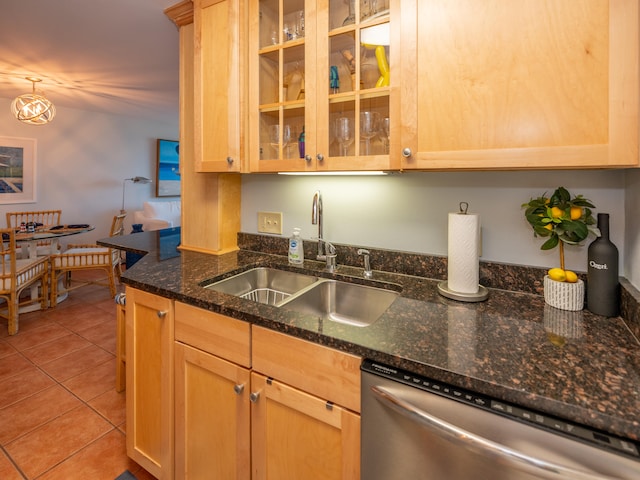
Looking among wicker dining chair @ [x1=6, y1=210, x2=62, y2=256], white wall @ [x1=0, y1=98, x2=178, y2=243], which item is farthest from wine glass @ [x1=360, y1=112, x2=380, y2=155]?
white wall @ [x1=0, y1=98, x2=178, y2=243]

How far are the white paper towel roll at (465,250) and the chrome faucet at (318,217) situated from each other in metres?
0.57

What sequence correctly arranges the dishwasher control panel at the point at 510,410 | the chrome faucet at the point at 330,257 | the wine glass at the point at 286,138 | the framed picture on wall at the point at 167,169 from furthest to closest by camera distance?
the framed picture on wall at the point at 167,169 → the chrome faucet at the point at 330,257 → the wine glass at the point at 286,138 → the dishwasher control panel at the point at 510,410

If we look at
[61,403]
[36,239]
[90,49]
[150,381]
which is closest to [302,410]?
[150,381]

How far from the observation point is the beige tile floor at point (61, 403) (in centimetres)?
157

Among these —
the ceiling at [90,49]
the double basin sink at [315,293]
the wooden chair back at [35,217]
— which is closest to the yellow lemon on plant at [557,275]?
the double basin sink at [315,293]

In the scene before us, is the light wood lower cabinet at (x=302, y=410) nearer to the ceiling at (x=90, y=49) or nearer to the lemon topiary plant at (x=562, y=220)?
the lemon topiary plant at (x=562, y=220)

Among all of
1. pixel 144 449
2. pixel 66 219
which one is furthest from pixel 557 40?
pixel 66 219

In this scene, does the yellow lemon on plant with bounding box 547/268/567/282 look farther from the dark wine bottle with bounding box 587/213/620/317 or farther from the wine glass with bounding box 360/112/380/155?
the wine glass with bounding box 360/112/380/155

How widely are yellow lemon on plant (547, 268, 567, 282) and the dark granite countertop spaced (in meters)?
0.09

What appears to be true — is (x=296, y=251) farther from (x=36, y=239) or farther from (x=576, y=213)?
(x=36, y=239)

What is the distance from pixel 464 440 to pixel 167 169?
634 centimetres

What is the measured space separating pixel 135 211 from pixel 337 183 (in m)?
5.07

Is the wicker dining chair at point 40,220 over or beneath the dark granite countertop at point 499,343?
over

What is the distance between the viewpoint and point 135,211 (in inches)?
217
